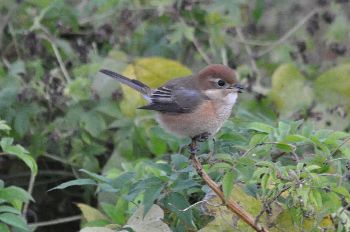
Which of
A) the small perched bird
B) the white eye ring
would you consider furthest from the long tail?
the white eye ring

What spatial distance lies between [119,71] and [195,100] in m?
1.46

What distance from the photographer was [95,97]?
5.13 meters

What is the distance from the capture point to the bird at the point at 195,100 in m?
3.91

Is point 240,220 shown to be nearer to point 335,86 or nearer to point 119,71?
point 119,71

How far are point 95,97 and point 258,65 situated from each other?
1739 mm

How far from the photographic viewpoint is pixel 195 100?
4090 millimetres

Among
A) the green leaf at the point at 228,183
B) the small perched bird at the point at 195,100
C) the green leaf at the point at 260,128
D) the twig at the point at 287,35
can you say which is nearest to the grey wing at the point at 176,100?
the small perched bird at the point at 195,100

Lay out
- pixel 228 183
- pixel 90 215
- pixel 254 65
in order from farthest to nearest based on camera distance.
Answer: pixel 254 65 → pixel 90 215 → pixel 228 183

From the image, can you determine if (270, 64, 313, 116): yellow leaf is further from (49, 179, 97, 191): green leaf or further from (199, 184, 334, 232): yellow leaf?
(49, 179, 97, 191): green leaf

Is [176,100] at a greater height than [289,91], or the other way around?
[176,100]

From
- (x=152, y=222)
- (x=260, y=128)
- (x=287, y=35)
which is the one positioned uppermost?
(x=260, y=128)

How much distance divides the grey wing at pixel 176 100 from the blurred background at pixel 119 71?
0.75 ft

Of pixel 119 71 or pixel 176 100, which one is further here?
pixel 119 71

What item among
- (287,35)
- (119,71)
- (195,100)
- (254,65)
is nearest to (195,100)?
(195,100)
